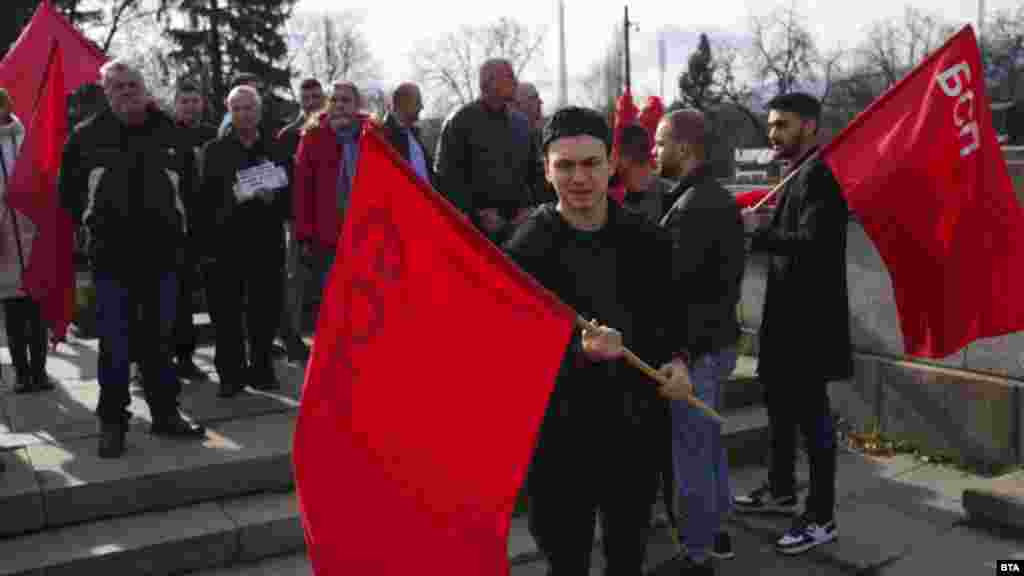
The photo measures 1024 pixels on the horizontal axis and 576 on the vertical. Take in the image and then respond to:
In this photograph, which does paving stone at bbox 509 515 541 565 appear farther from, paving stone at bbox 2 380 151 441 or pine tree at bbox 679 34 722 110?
pine tree at bbox 679 34 722 110

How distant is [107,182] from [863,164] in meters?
3.80

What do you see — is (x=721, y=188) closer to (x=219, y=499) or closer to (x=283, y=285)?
(x=219, y=499)

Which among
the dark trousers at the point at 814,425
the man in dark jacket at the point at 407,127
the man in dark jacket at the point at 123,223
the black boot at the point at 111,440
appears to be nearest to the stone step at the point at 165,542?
the black boot at the point at 111,440

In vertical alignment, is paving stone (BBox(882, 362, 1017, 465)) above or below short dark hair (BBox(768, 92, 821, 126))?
below

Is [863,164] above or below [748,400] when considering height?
above

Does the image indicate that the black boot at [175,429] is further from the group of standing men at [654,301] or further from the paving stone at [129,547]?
the group of standing men at [654,301]

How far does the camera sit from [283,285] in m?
6.20

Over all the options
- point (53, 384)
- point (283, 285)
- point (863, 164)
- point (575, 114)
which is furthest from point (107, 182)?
point (863, 164)

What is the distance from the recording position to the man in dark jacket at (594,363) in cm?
275

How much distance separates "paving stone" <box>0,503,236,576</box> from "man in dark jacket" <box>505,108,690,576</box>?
82.3 inches

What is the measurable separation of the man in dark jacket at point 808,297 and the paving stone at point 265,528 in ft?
7.94

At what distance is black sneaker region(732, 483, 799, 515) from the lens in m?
4.99

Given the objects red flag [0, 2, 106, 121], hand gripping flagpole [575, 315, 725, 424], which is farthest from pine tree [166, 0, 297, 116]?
hand gripping flagpole [575, 315, 725, 424]

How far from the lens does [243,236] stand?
5867mm
